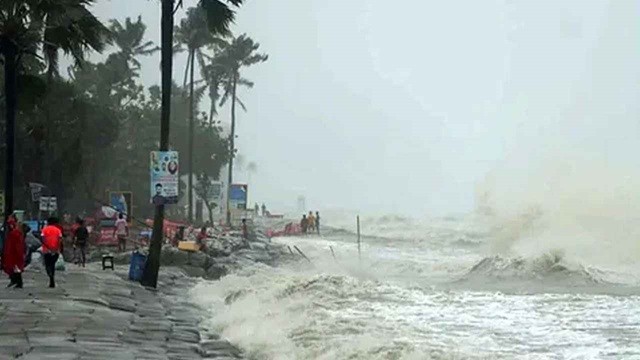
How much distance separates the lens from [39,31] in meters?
23.6

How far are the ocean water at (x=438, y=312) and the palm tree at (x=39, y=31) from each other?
626cm

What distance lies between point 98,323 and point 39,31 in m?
10.9

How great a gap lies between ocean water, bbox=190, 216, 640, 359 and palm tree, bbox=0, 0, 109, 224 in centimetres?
626

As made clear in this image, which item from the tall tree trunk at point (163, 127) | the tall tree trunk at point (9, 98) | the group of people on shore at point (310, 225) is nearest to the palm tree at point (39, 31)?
the tall tree trunk at point (9, 98)

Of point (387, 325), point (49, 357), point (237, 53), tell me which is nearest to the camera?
point (49, 357)

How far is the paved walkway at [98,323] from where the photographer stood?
1245 cm

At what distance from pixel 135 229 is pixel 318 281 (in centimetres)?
2265

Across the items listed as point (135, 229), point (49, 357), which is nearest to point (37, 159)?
point (135, 229)

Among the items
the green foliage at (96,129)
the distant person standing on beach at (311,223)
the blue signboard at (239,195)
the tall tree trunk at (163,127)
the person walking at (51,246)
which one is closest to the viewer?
the person walking at (51,246)

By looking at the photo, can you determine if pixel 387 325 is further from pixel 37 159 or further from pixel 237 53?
pixel 237 53

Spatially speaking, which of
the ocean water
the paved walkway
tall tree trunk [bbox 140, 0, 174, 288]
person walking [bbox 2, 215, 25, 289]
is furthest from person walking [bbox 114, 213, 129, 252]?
person walking [bbox 2, 215, 25, 289]

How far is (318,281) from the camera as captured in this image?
23469 mm

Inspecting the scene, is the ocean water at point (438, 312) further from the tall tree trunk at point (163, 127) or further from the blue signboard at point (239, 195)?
the blue signboard at point (239, 195)

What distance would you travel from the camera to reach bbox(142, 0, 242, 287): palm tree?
23.0 meters
